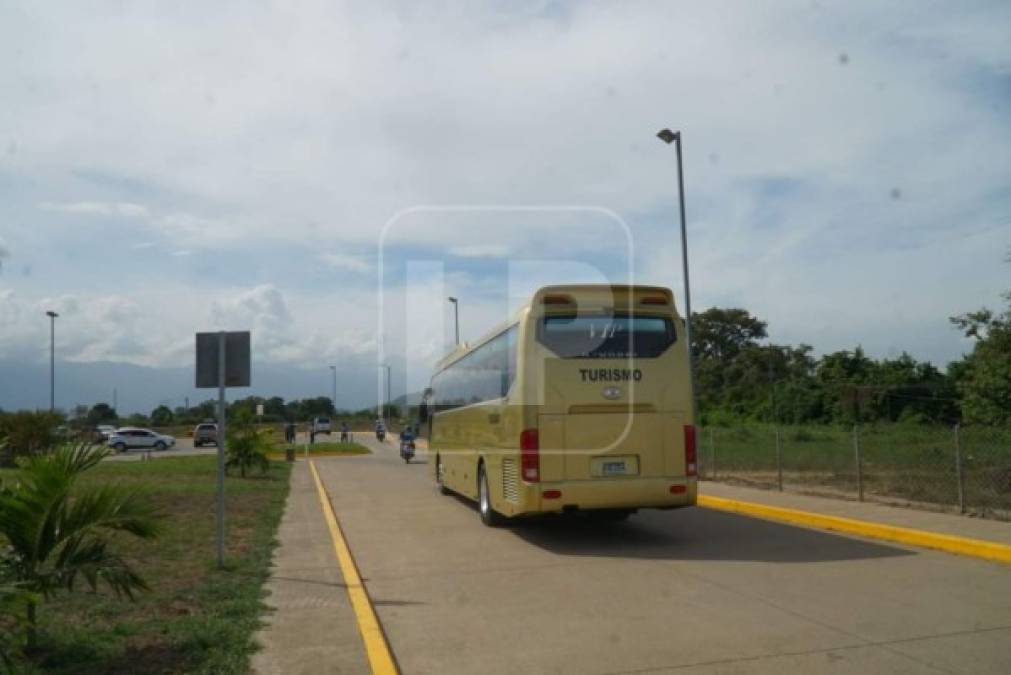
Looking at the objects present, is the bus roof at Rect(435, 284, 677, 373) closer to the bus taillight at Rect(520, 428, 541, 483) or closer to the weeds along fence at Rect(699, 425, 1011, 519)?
the bus taillight at Rect(520, 428, 541, 483)

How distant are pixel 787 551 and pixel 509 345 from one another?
445 cm

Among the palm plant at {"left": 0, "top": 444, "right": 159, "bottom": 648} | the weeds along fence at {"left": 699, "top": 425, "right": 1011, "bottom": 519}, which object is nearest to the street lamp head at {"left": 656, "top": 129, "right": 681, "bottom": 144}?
the weeds along fence at {"left": 699, "top": 425, "right": 1011, "bottom": 519}

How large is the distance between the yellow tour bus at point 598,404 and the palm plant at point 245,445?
15664 mm

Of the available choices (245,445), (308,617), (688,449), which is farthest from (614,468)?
(245,445)

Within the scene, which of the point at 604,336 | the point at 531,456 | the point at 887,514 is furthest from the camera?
the point at 887,514

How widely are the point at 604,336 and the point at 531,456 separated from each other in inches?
71.8

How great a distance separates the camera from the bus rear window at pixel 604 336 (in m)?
11.7

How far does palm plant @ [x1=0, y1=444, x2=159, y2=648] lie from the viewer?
20.0 feet

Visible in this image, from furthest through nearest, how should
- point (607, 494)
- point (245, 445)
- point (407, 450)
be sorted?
point (407, 450), point (245, 445), point (607, 494)

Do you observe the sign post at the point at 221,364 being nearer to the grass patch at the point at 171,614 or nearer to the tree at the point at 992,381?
the grass patch at the point at 171,614

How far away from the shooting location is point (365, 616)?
7844mm

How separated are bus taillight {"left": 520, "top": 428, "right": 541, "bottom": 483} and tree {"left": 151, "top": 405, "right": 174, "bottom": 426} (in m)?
98.3

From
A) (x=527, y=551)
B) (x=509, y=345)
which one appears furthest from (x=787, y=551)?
(x=509, y=345)

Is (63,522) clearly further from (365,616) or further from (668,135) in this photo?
(668,135)
